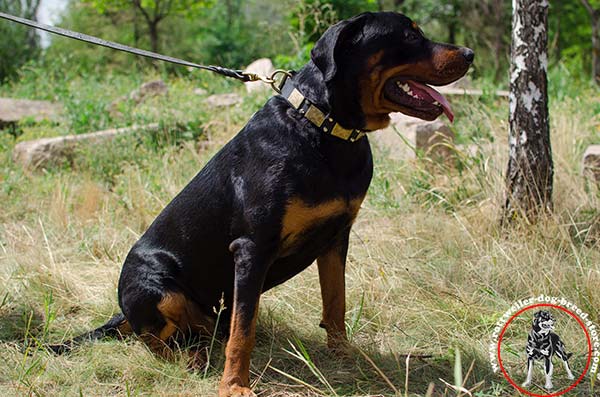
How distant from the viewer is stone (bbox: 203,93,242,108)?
823 centimetres

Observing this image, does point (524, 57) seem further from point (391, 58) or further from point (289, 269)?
point (289, 269)

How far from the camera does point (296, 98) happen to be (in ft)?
9.31

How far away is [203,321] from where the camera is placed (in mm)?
3338

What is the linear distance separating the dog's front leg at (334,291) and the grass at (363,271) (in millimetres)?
96

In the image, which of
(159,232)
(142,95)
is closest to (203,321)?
(159,232)

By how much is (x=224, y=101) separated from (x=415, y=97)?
5849 millimetres

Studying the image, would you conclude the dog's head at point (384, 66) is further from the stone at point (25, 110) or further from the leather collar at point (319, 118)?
the stone at point (25, 110)

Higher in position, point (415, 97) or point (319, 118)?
point (415, 97)

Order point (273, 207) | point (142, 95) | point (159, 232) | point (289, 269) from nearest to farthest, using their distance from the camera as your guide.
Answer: point (273, 207), point (289, 269), point (159, 232), point (142, 95)

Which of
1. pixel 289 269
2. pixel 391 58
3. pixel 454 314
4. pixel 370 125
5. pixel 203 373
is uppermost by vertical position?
pixel 391 58

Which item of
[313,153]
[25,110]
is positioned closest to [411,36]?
[313,153]

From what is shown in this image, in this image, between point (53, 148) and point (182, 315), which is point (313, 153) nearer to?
point (182, 315)

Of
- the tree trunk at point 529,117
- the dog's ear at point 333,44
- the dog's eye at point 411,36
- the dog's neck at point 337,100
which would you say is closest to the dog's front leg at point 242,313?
the dog's neck at point 337,100

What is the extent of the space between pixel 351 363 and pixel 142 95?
24.5ft
